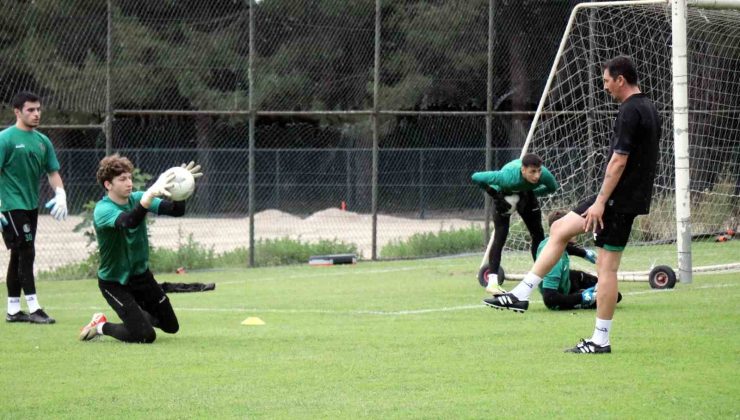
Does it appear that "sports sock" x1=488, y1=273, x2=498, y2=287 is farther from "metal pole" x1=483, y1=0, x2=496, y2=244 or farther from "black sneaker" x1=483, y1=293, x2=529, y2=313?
"metal pole" x1=483, y1=0, x2=496, y2=244

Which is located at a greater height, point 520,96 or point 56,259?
point 520,96

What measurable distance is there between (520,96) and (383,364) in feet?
46.1

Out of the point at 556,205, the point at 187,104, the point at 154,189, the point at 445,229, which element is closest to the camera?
the point at 154,189

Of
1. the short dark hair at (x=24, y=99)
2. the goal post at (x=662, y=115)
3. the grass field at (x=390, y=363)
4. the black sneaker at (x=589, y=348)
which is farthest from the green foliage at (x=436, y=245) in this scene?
the black sneaker at (x=589, y=348)

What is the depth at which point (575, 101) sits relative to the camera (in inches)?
685

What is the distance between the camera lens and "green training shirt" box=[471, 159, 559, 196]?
42.1ft

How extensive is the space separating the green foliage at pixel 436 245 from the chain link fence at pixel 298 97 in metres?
0.49

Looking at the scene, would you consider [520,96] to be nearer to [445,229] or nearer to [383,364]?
[445,229]

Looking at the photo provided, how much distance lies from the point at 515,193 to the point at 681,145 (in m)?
1.92

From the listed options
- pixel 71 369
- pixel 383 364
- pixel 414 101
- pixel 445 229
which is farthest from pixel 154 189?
pixel 445 229

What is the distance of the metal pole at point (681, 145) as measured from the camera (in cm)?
1314

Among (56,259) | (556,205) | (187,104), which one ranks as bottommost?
(56,259)

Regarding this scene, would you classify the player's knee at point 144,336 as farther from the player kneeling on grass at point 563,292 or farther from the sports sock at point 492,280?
the sports sock at point 492,280

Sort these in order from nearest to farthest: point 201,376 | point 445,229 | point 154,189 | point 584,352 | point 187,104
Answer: point 201,376
point 584,352
point 154,189
point 187,104
point 445,229
